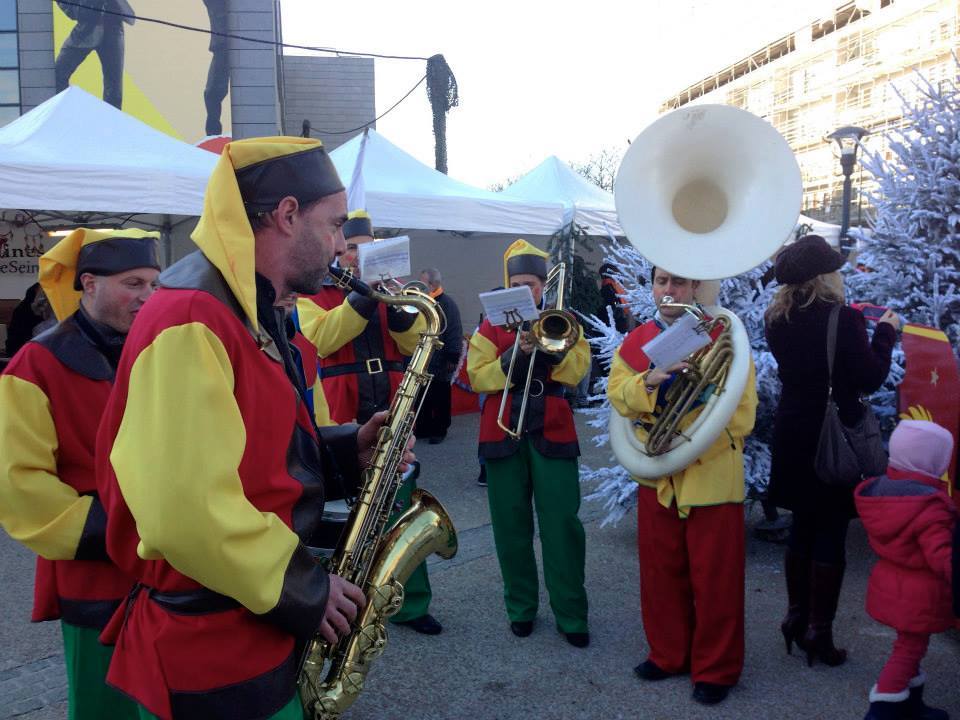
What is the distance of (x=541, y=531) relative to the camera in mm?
3959

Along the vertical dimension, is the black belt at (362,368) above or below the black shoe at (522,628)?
above

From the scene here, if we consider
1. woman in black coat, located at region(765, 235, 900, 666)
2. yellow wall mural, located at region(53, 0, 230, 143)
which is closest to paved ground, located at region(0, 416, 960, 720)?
woman in black coat, located at region(765, 235, 900, 666)

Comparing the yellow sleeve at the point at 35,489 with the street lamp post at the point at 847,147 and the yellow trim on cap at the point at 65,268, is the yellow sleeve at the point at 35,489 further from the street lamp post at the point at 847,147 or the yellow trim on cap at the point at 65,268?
the street lamp post at the point at 847,147

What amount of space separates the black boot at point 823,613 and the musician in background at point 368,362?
5.84 ft

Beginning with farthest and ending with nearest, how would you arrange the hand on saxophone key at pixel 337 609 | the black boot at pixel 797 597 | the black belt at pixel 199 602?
1. the black boot at pixel 797 597
2. the hand on saxophone key at pixel 337 609
3. the black belt at pixel 199 602

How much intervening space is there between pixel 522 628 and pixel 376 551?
197cm

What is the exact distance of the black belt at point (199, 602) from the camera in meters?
1.52

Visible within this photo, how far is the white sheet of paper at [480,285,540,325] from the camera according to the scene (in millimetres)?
3658

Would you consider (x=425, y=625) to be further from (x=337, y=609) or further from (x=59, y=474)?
(x=337, y=609)

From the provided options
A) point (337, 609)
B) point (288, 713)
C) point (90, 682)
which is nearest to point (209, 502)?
point (337, 609)

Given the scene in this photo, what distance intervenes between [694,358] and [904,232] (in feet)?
7.08

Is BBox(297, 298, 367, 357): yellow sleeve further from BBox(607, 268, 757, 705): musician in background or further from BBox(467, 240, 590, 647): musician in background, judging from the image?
BBox(607, 268, 757, 705): musician in background

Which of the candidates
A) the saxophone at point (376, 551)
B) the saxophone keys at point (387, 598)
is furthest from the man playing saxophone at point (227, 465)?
the saxophone keys at point (387, 598)

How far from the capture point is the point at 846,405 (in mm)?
3469
